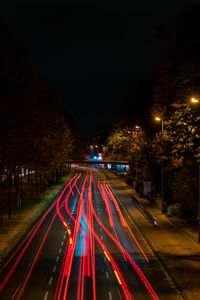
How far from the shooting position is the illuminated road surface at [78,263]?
1445cm

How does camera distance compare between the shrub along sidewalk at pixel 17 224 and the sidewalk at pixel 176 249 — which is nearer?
the sidewalk at pixel 176 249

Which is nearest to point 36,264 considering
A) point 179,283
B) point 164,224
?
point 179,283

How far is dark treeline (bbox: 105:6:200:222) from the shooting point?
9.18m

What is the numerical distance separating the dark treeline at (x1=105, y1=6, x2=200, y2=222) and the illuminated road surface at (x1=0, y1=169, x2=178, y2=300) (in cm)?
679

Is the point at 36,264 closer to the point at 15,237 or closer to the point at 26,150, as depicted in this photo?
the point at 15,237

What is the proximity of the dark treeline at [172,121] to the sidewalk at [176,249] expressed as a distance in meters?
3.32

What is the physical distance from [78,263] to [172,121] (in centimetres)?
1360

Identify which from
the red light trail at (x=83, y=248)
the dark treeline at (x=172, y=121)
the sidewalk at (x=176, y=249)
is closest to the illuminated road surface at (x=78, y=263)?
the red light trail at (x=83, y=248)

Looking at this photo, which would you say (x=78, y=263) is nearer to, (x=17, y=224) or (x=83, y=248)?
(x=83, y=248)

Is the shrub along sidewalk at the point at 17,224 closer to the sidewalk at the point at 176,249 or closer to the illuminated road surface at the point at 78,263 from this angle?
the illuminated road surface at the point at 78,263

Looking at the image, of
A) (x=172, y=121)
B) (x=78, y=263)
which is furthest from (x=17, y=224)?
(x=172, y=121)

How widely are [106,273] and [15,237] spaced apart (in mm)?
9962

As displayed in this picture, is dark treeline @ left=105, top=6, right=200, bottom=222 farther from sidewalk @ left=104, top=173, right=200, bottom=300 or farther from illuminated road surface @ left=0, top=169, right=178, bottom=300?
illuminated road surface @ left=0, top=169, right=178, bottom=300

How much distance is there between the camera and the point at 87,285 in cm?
1509
